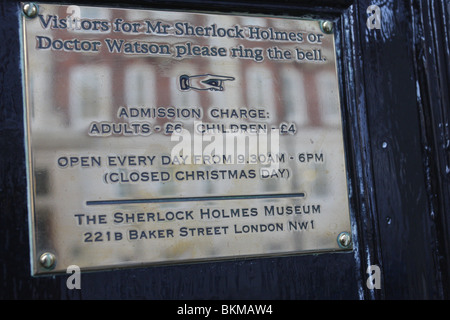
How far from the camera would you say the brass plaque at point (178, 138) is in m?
1.08

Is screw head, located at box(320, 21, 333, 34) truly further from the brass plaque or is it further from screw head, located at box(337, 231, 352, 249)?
screw head, located at box(337, 231, 352, 249)

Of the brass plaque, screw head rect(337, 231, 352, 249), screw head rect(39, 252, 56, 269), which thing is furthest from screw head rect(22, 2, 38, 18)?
screw head rect(337, 231, 352, 249)

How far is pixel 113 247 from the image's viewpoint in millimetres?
1083

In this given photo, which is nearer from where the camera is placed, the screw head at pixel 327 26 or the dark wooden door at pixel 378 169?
the dark wooden door at pixel 378 169

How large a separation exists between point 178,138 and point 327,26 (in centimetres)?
39

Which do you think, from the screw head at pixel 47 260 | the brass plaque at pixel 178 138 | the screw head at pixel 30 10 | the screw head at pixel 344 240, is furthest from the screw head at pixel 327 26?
the screw head at pixel 47 260

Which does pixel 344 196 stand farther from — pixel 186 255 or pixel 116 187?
pixel 116 187

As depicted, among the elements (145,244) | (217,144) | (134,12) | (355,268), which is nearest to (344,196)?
(355,268)

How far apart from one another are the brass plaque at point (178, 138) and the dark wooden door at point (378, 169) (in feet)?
0.09

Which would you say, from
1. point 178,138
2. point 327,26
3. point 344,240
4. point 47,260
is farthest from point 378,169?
point 47,260

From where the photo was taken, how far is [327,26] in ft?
4.15

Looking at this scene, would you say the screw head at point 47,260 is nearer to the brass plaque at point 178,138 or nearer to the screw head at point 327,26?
the brass plaque at point 178,138

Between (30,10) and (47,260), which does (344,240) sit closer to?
(47,260)

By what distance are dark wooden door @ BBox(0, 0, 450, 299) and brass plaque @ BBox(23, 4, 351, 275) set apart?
1.0 inches
